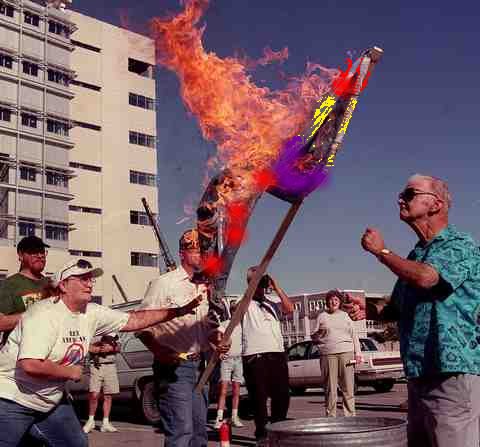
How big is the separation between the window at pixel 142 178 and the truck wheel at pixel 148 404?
4807 cm

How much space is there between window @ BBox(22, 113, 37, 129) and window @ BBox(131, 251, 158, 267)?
1335 centimetres

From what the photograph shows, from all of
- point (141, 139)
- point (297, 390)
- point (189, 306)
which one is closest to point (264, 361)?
point (189, 306)

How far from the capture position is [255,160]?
5.82 meters

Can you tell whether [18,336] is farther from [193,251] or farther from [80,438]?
[193,251]

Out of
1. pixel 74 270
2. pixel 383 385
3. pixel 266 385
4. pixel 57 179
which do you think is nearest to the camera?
pixel 74 270

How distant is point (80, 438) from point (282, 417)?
3801 mm

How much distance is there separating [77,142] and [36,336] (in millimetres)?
53882

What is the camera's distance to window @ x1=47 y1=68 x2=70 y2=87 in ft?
178

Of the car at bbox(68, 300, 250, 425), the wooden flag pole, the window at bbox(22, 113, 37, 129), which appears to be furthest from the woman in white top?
the window at bbox(22, 113, 37, 129)

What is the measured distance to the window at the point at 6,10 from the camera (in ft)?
169

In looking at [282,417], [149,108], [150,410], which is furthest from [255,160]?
[149,108]

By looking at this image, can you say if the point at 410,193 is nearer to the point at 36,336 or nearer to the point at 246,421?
the point at 36,336

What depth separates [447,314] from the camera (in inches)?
150

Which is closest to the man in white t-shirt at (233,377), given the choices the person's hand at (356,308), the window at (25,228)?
the person's hand at (356,308)
